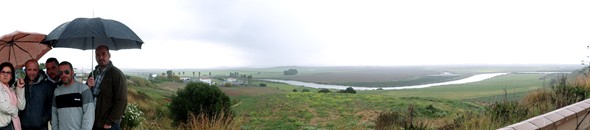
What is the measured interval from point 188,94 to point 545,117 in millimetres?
18518

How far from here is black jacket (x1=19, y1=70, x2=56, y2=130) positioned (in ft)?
10.0

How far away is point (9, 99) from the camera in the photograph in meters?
2.91

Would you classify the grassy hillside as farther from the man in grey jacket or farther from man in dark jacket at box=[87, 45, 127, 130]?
the man in grey jacket

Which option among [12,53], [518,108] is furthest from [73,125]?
[518,108]

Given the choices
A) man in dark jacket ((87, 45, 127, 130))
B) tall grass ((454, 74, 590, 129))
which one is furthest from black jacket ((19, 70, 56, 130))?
tall grass ((454, 74, 590, 129))

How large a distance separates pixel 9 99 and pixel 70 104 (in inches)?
15.4

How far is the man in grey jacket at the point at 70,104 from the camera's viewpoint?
304 centimetres

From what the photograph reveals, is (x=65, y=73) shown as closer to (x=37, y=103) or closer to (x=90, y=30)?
(x=37, y=103)

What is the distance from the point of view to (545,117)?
3.68 m

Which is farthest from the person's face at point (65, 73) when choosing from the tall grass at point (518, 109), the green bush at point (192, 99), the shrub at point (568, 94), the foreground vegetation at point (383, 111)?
the green bush at point (192, 99)

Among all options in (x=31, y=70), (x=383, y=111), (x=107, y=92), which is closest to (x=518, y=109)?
(x=383, y=111)

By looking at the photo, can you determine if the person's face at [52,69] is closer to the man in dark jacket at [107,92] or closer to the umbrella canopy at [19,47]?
the man in dark jacket at [107,92]

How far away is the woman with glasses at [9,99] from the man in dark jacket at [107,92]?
0.47 metres

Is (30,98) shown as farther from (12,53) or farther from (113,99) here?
(12,53)
